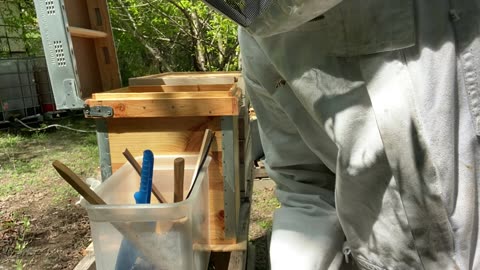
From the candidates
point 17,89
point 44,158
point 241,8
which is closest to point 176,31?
point 17,89

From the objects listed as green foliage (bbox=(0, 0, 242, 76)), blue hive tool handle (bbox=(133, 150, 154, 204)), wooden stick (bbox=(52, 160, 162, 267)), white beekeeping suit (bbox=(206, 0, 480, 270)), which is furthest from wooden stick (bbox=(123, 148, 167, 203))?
green foliage (bbox=(0, 0, 242, 76))

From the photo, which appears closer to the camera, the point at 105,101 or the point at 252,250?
the point at 105,101

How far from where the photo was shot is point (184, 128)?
45.9 inches

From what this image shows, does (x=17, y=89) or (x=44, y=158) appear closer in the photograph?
(x=44, y=158)

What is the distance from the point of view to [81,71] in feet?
4.81

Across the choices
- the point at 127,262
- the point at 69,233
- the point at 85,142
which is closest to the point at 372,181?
the point at 127,262

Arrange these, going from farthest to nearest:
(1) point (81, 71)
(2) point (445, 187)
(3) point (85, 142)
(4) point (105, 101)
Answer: (3) point (85, 142) < (1) point (81, 71) < (4) point (105, 101) < (2) point (445, 187)

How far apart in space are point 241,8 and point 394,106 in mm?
248

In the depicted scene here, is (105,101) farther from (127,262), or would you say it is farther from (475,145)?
(475,145)

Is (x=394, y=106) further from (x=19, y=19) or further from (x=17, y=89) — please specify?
(x=19, y=19)

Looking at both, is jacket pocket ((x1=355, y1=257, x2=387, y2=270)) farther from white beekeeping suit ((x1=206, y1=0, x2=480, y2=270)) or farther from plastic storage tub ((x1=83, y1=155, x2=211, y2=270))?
plastic storage tub ((x1=83, y1=155, x2=211, y2=270))

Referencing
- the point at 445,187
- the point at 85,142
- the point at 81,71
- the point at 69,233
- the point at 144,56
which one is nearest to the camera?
the point at 445,187

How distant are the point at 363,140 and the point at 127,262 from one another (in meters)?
0.57

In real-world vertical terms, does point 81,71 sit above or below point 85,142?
above
